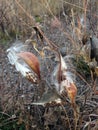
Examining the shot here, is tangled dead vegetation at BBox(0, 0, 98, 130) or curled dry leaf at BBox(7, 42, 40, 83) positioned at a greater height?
curled dry leaf at BBox(7, 42, 40, 83)

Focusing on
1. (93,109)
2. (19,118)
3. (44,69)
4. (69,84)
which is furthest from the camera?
(44,69)

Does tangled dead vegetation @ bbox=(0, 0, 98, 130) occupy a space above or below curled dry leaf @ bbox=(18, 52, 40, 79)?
below

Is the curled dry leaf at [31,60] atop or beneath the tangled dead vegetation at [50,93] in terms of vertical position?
atop

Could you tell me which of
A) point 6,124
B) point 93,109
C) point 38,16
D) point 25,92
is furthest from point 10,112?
Answer: point 38,16

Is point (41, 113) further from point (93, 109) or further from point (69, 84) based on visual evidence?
point (69, 84)

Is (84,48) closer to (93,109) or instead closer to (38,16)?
(93,109)

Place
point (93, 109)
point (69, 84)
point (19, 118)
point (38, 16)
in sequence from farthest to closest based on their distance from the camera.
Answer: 1. point (38, 16)
2. point (19, 118)
3. point (93, 109)
4. point (69, 84)

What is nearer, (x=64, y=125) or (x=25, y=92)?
(x=64, y=125)

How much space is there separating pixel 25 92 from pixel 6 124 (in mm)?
213

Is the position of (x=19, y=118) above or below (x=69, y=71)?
below

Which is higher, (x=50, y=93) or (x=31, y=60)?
(x=31, y=60)

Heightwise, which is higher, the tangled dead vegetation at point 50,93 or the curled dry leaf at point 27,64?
the curled dry leaf at point 27,64

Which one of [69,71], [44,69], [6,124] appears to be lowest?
[6,124]

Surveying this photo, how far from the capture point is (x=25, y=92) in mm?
1676
